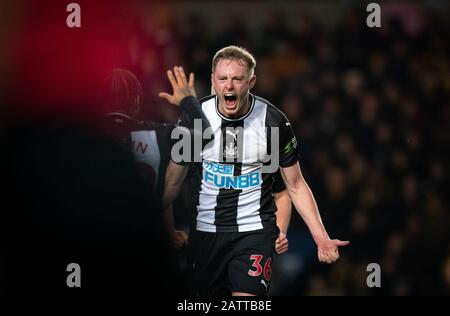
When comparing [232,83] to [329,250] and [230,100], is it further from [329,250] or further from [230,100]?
[329,250]

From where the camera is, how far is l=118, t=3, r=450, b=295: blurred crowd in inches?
355

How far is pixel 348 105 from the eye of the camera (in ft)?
33.3

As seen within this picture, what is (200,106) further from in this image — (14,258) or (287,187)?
(14,258)

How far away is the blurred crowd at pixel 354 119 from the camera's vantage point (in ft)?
29.6

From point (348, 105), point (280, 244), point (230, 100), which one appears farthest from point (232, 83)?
point (348, 105)

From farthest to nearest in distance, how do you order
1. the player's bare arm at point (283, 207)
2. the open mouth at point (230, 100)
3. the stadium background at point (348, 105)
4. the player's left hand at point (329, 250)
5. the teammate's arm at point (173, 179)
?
the stadium background at point (348, 105) → the player's bare arm at point (283, 207) → the teammate's arm at point (173, 179) → the open mouth at point (230, 100) → the player's left hand at point (329, 250)

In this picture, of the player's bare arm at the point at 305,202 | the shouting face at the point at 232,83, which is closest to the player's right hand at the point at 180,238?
the player's bare arm at the point at 305,202

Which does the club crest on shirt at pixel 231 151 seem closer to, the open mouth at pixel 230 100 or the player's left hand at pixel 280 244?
the open mouth at pixel 230 100

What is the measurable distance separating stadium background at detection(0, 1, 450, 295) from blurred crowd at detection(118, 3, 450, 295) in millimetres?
16

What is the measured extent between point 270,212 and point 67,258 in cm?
312

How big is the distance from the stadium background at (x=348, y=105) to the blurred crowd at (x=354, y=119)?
16 mm

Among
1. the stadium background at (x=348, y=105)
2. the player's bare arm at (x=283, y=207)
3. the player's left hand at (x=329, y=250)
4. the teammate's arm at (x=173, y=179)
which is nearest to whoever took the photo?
A: the player's left hand at (x=329, y=250)

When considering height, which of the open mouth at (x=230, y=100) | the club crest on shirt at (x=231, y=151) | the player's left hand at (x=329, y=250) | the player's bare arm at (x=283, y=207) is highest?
the open mouth at (x=230, y=100)

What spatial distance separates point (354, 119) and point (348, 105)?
25 centimetres
